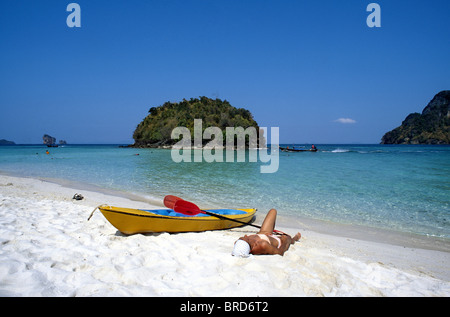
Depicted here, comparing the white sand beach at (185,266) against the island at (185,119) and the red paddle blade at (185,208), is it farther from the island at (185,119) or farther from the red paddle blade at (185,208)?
the island at (185,119)

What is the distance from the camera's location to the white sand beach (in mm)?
3098

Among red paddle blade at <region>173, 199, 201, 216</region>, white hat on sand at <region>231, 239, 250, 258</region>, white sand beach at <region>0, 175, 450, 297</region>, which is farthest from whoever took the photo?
red paddle blade at <region>173, 199, 201, 216</region>

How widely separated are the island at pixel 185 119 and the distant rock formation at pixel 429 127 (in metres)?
97.0

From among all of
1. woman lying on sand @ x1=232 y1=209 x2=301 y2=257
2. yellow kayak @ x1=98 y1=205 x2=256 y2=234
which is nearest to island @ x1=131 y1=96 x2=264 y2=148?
yellow kayak @ x1=98 y1=205 x2=256 y2=234

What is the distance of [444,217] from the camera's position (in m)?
7.83

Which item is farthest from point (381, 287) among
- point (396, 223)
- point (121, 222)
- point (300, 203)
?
point (300, 203)

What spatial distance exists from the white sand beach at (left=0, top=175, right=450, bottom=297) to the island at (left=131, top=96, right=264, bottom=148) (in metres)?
78.8

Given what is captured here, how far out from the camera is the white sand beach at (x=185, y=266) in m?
3.10

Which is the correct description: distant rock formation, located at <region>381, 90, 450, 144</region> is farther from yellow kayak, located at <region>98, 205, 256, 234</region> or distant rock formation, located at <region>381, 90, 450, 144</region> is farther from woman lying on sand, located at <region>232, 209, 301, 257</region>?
woman lying on sand, located at <region>232, 209, 301, 257</region>

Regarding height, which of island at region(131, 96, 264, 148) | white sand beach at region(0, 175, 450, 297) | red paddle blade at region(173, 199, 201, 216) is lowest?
white sand beach at region(0, 175, 450, 297)

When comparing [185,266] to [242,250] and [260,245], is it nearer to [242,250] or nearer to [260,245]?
[242,250]

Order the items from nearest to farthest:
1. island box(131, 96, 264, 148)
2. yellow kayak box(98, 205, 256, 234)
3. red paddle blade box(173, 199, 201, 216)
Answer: yellow kayak box(98, 205, 256, 234)
red paddle blade box(173, 199, 201, 216)
island box(131, 96, 264, 148)

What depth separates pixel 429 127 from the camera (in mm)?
132750
